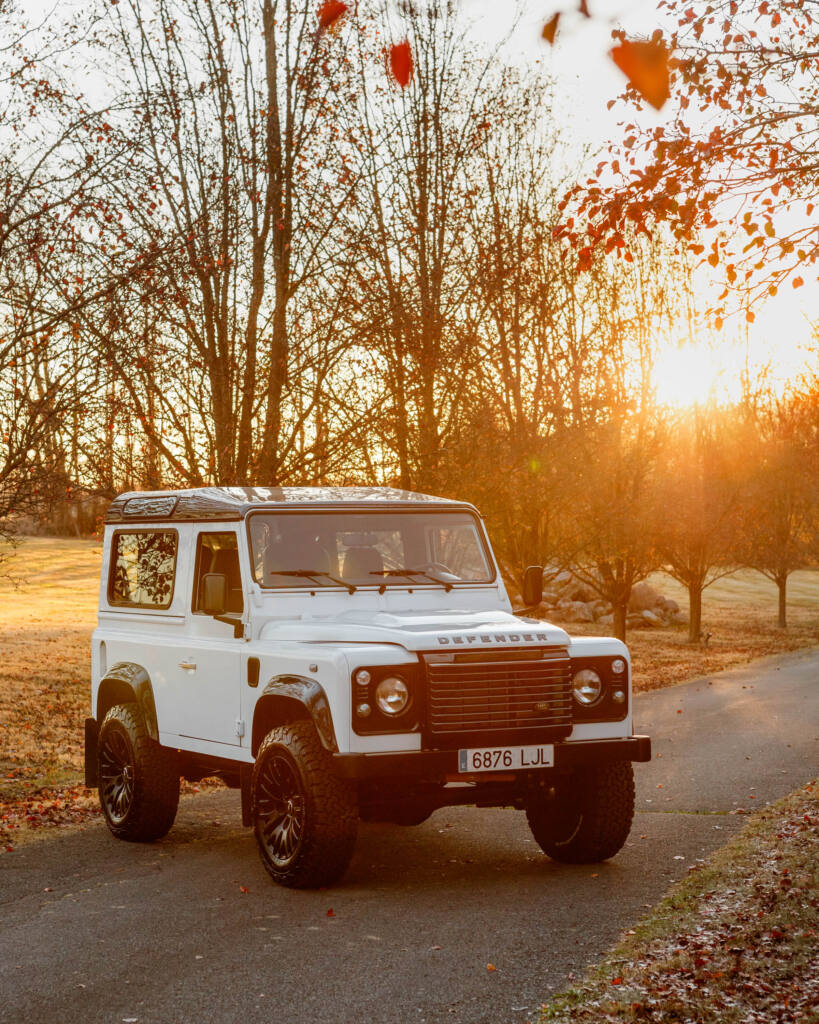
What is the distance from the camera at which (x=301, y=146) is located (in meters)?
16.0

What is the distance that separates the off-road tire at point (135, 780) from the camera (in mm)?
8672

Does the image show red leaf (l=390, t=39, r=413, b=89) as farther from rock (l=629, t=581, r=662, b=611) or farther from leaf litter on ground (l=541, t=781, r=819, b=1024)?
rock (l=629, t=581, r=662, b=611)

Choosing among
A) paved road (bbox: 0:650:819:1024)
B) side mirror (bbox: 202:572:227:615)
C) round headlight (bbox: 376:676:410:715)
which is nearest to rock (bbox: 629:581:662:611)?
paved road (bbox: 0:650:819:1024)

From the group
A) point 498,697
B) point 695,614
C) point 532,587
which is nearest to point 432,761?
point 498,697

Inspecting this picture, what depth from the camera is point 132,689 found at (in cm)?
905

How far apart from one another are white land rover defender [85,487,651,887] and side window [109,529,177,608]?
0.02 meters

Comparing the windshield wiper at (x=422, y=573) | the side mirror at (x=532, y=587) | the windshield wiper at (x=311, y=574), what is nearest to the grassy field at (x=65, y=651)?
the windshield wiper at (x=311, y=574)

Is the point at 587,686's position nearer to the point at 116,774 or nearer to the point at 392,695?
the point at 392,695

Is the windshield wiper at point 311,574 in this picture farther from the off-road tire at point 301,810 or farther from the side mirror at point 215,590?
the off-road tire at point 301,810

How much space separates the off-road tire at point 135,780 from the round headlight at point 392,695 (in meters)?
2.34

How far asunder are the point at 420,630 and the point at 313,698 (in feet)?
2.32

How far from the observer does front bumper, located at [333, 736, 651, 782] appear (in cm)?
681

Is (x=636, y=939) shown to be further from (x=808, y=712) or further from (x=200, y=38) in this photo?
(x=200, y=38)

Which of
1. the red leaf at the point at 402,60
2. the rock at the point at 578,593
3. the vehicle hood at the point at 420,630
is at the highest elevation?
the red leaf at the point at 402,60
